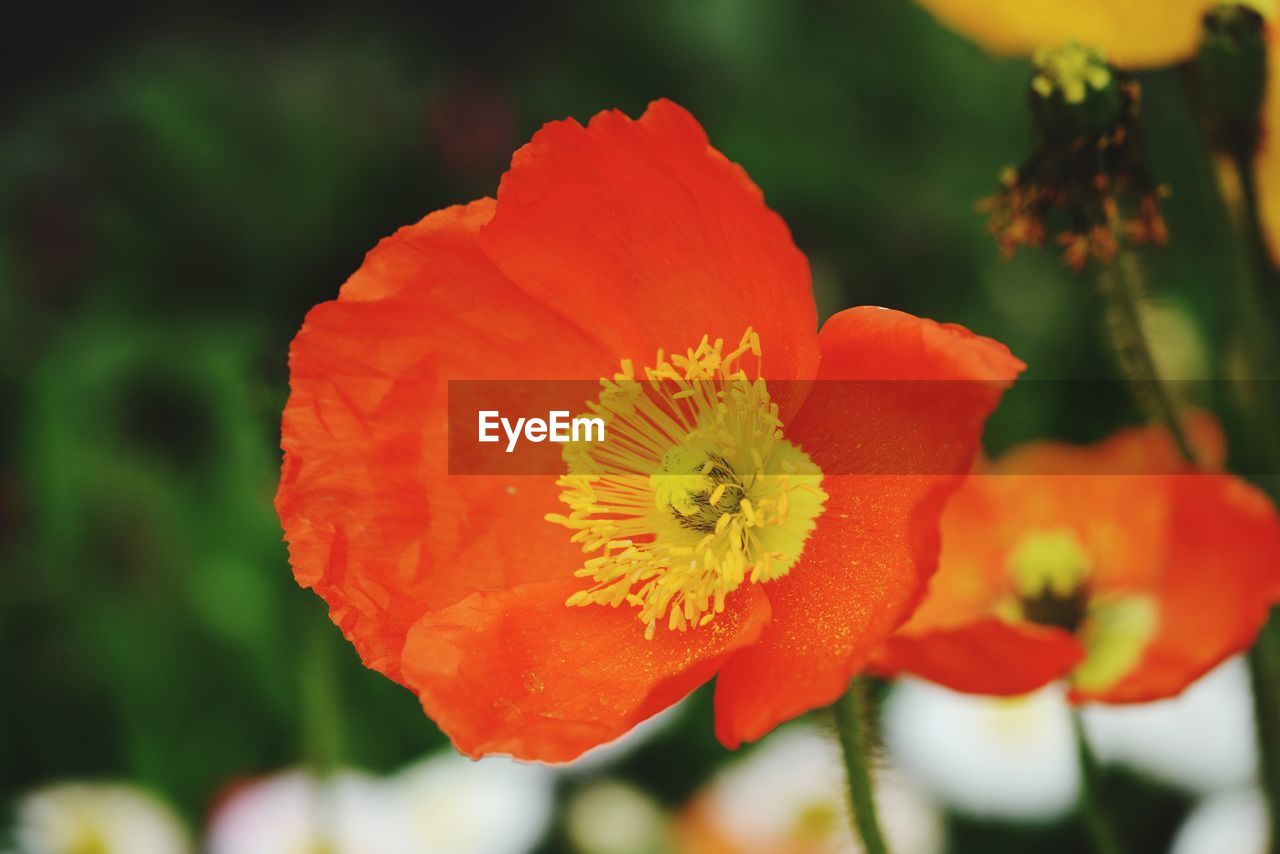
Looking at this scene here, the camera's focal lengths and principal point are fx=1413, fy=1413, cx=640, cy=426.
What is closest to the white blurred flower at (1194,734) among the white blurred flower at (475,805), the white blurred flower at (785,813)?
the white blurred flower at (785,813)

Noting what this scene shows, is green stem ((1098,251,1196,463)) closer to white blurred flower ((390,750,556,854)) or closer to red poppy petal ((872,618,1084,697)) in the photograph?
red poppy petal ((872,618,1084,697))

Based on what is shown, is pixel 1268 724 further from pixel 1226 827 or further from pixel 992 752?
pixel 992 752

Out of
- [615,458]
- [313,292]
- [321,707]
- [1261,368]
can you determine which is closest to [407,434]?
[615,458]

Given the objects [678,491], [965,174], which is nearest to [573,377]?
[678,491]

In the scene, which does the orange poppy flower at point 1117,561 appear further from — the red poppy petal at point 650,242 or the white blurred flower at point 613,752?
the white blurred flower at point 613,752

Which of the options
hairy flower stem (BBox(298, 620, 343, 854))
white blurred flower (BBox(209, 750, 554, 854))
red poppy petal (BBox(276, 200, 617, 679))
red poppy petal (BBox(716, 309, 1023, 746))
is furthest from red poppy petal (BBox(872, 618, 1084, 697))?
white blurred flower (BBox(209, 750, 554, 854))
